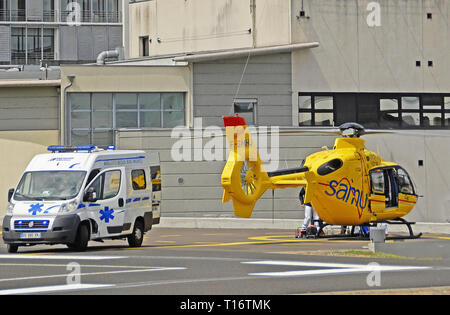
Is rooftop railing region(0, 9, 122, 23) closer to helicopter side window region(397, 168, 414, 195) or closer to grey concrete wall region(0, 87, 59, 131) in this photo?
grey concrete wall region(0, 87, 59, 131)

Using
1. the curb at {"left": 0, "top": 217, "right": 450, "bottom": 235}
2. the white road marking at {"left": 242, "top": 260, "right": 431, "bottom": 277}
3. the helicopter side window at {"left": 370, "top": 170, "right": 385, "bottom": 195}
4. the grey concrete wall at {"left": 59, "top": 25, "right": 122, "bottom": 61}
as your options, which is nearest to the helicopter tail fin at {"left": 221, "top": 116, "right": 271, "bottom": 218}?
the white road marking at {"left": 242, "top": 260, "right": 431, "bottom": 277}

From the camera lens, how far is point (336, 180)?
23984 millimetres

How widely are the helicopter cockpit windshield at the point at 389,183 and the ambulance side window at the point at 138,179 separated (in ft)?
20.3

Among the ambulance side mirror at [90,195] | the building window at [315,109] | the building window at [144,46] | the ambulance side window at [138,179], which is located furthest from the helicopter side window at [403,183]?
the building window at [144,46]

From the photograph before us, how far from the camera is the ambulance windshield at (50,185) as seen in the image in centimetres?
2128

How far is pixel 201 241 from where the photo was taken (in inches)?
1030

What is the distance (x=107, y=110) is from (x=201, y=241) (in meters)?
14.2

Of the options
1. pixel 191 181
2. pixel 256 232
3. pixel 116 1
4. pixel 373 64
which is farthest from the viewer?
pixel 116 1

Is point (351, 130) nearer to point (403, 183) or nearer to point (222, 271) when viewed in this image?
point (403, 183)

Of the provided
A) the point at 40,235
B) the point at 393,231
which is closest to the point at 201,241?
the point at 40,235

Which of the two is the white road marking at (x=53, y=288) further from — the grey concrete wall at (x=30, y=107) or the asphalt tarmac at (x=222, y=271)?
the grey concrete wall at (x=30, y=107)

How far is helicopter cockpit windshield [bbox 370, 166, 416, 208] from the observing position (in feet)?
82.6

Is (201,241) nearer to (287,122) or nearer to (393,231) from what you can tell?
(393,231)

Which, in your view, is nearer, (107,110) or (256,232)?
(256,232)
